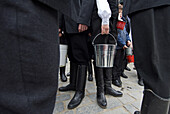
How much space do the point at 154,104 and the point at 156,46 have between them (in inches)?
13.5

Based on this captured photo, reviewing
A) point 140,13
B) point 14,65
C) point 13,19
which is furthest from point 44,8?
point 140,13

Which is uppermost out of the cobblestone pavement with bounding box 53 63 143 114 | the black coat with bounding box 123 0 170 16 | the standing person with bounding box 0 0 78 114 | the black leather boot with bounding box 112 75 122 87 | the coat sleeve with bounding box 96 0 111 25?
the coat sleeve with bounding box 96 0 111 25

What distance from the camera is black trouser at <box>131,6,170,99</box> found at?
0.48 m

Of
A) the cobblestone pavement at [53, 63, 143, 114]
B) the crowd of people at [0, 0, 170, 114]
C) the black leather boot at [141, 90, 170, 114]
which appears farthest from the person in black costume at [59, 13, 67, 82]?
the black leather boot at [141, 90, 170, 114]

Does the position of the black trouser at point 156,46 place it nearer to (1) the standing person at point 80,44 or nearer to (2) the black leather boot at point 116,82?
(1) the standing person at point 80,44

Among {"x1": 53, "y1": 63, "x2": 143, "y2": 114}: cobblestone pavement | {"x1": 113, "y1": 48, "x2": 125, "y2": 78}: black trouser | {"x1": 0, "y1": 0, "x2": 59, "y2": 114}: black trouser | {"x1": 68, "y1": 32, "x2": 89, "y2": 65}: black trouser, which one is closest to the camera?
{"x1": 0, "y1": 0, "x2": 59, "y2": 114}: black trouser

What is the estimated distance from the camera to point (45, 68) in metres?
0.34

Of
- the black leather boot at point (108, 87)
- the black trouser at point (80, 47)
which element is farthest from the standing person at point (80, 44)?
the black leather boot at point (108, 87)

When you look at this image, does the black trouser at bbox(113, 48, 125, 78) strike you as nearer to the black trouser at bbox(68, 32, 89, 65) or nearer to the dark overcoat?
the black trouser at bbox(68, 32, 89, 65)

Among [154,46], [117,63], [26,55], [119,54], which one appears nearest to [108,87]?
[117,63]

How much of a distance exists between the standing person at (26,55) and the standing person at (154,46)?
1.47 feet

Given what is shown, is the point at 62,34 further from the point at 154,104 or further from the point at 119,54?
the point at 154,104

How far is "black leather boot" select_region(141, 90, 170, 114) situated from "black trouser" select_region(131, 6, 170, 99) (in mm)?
30

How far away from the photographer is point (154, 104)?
1.75 feet
